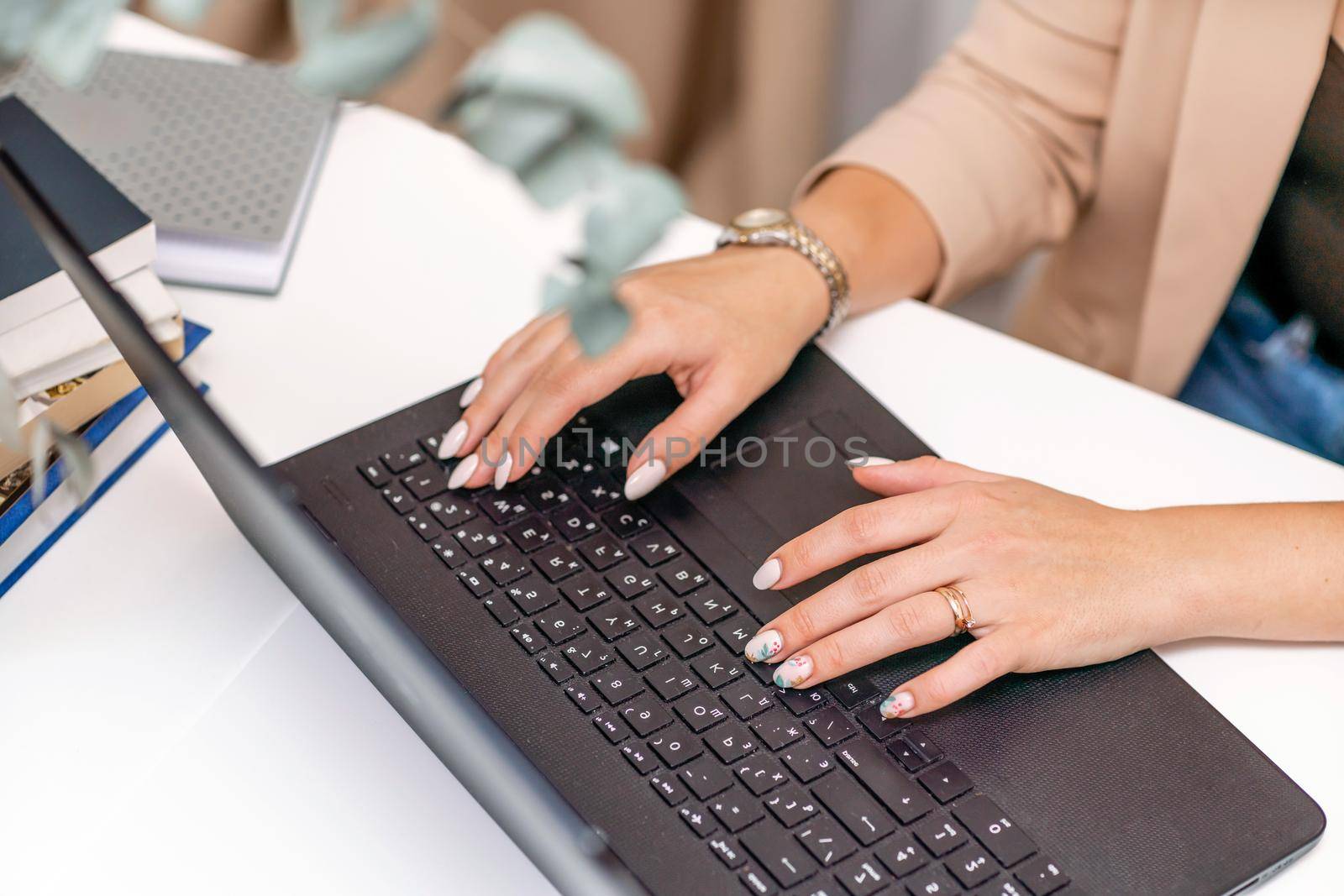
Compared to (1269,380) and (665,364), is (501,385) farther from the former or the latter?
(1269,380)

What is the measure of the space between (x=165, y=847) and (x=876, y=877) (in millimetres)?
302

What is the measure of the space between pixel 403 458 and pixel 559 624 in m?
0.14

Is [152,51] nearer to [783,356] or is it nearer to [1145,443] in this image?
[783,356]

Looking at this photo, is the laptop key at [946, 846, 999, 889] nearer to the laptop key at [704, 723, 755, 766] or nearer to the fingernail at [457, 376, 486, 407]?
the laptop key at [704, 723, 755, 766]

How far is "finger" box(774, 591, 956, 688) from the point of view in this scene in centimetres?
56

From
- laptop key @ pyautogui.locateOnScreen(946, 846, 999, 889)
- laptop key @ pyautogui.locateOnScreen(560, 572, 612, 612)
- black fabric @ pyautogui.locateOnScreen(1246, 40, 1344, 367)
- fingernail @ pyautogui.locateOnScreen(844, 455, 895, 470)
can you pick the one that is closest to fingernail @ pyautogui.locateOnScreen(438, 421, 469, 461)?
laptop key @ pyautogui.locateOnScreen(560, 572, 612, 612)

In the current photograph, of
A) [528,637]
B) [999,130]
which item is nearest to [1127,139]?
[999,130]

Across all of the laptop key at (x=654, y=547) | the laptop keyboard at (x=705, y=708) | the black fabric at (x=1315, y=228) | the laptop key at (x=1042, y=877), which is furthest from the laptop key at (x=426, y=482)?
the black fabric at (x=1315, y=228)

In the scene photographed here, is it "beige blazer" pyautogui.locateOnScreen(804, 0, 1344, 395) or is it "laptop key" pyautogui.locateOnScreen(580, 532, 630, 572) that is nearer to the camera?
"laptop key" pyautogui.locateOnScreen(580, 532, 630, 572)

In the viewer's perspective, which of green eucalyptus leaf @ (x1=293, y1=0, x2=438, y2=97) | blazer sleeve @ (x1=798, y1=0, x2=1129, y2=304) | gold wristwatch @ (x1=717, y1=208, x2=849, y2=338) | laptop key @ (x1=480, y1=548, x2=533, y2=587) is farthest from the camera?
blazer sleeve @ (x1=798, y1=0, x2=1129, y2=304)

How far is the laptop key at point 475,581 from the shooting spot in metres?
0.59

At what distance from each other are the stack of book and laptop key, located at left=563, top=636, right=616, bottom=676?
255mm

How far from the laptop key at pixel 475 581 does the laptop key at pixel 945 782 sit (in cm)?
22

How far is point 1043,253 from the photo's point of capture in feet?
5.33
